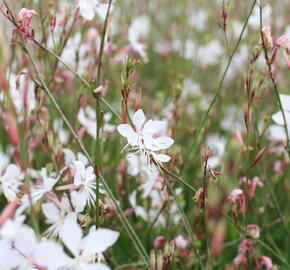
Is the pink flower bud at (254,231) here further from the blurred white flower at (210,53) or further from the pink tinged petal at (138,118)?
the blurred white flower at (210,53)

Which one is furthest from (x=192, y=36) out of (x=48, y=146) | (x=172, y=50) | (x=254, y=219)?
(x=48, y=146)

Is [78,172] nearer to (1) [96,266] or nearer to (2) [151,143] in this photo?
(2) [151,143]

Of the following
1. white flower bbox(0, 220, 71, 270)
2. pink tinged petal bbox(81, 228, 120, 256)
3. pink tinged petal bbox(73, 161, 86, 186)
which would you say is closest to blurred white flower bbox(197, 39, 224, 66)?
pink tinged petal bbox(73, 161, 86, 186)

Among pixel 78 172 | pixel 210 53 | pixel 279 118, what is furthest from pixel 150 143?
pixel 210 53

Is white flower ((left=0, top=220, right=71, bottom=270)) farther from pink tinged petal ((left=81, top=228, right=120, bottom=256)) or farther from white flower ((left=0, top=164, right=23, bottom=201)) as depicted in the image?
white flower ((left=0, top=164, right=23, bottom=201))

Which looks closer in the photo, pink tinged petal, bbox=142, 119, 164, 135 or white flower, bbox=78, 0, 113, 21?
pink tinged petal, bbox=142, 119, 164, 135

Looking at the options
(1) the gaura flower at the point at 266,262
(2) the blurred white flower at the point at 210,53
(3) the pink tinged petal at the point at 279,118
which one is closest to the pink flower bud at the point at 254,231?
(1) the gaura flower at the point at 266,262

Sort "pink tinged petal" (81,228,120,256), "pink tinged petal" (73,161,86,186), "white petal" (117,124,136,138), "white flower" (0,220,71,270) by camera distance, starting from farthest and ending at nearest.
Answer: "pink tinged petal" (73,161,86,186)
"white petal" (117,124,136,138)
"pink tinged petal" (81,228,120,256)
"white flower" (0,220,71,270)
